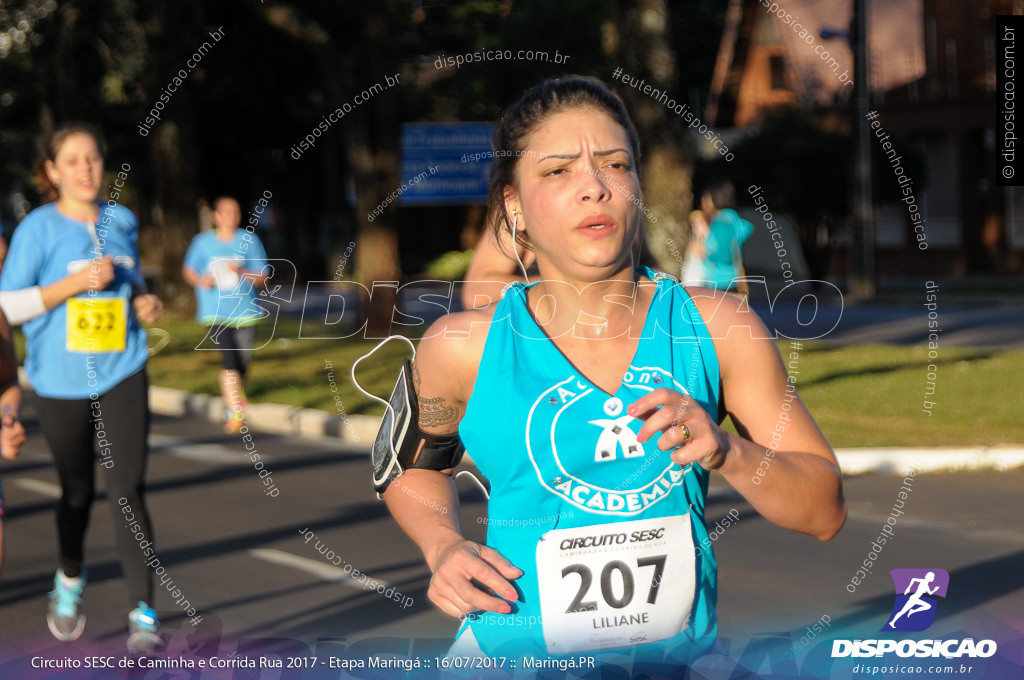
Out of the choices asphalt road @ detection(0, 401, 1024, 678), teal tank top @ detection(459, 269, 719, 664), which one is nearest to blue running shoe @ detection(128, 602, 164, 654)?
asphalt road @ detection(0, 401, 1024, 678)

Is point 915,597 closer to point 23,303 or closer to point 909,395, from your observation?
point 23,303

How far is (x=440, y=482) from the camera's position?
8.47ft

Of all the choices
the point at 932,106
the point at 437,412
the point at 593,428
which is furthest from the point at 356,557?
the point at 932,106

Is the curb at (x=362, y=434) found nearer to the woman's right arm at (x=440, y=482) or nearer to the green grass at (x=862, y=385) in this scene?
the green grass at (x=862, y=385)

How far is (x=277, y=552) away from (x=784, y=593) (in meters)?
2.83

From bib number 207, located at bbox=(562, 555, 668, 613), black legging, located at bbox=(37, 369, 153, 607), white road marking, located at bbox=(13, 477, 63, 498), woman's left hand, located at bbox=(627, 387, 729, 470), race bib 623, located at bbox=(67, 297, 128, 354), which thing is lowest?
white road marking, located at bbox=(13, 477, 63, 498)

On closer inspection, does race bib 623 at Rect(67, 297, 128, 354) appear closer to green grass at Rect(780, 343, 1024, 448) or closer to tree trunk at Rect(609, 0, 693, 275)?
green grass at Rect(780, 343, 1024, 448)

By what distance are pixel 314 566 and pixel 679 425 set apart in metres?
5.29

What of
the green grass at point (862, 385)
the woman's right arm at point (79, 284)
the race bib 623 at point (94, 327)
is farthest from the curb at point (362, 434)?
the woman's right arm at point (79, 284)

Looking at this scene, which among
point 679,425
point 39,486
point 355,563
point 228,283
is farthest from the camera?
point 228,283

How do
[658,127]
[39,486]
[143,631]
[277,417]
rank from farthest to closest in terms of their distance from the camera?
[658,127] → [277,417] → [39,486] → [143,631]

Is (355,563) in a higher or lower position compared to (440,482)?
lower

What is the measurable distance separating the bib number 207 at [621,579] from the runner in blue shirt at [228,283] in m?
8.89

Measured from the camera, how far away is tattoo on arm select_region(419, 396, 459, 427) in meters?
2.52
